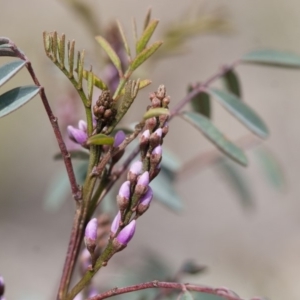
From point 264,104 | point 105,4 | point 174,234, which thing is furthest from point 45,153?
point 264,104

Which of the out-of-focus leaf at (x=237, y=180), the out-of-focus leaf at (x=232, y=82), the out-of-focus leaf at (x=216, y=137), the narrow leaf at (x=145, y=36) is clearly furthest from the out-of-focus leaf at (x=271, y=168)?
the narrow leaf at (x=145, y=36)

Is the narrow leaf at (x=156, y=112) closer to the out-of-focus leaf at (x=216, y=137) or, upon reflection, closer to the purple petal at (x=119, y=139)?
the purple petal at (x=119, y=139)

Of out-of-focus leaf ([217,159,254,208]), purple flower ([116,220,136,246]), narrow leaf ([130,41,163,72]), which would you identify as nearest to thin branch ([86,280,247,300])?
purple flower ([116,220,136,246])

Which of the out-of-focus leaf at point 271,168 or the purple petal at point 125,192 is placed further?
the out-of-focus leaf at point 271,168

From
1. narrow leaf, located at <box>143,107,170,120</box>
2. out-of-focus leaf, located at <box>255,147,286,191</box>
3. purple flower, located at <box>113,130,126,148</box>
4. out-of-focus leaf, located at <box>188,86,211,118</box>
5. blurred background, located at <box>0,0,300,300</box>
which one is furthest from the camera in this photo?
blurred background, located at <box>0,0,300,300</box>

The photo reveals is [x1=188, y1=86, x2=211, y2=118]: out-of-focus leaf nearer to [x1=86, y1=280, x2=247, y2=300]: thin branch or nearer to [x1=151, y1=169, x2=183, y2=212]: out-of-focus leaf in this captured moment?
[x1=151, y1=169, x2=183, y2=212]: out-of-focus leaf

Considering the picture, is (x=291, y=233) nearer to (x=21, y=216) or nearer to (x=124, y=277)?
(x=21, y=216)

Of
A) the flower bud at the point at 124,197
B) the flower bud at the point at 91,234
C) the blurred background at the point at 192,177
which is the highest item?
Result: the flower bud at the point at 124,197
